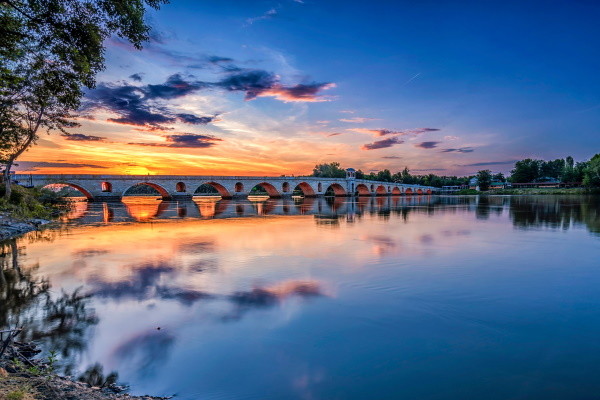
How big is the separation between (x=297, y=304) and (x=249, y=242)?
9.15m


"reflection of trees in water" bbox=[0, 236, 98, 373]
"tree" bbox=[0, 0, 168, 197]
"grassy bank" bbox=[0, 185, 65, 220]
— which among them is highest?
"tree" bbox=[0, 0, 168, 197]

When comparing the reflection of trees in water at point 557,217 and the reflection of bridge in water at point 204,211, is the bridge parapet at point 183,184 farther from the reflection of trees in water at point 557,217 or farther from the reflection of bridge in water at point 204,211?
the reflection of trees in water at point 557,217

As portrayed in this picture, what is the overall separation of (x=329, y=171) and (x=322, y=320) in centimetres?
12248

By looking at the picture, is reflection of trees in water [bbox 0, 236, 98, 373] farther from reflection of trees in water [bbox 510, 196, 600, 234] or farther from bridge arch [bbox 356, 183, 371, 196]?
bridge arch [bbox 356, 183, 371, 196]

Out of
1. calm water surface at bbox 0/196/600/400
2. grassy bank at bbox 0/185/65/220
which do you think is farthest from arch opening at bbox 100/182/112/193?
calm water surface at bbox 0/196/600/400

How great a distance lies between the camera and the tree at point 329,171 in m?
126

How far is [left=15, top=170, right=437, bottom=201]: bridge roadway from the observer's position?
5100 cm

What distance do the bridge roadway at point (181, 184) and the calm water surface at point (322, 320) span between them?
44785 millimetres

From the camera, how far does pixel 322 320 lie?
21.0 feet

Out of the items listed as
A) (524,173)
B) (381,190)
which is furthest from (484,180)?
(381,190)

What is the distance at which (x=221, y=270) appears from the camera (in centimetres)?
1070

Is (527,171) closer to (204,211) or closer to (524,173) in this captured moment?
(524,173)

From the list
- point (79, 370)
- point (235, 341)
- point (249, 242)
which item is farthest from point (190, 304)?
point (249, 242)

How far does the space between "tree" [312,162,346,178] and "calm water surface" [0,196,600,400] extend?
371ft
